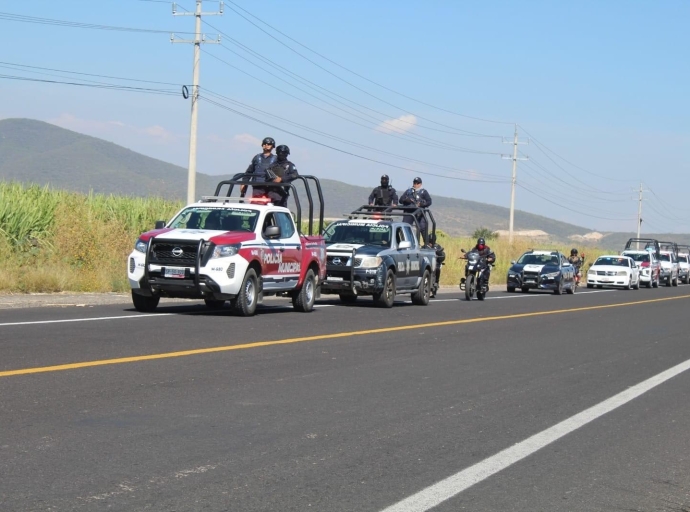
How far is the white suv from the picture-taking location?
200 feet

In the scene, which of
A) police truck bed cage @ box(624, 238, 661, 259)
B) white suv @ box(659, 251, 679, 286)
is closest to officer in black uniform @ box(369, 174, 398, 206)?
white suv @ box(659, 251, 679, 286)

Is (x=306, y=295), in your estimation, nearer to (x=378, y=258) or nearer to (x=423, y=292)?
(x=378, y=258)

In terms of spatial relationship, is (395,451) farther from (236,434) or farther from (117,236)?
(117,236)

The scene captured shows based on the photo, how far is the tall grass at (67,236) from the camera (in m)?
23.2

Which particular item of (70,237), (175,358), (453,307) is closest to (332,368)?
(175,358)

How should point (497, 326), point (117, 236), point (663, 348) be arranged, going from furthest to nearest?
point (117, 236)
point (497, 326)
point (663, 348)

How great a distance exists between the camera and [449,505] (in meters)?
6.38

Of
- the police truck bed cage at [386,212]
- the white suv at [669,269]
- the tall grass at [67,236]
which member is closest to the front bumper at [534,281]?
the tall grass at [67,236]

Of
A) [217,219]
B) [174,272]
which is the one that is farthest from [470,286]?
[174,272]

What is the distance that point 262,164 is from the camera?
2147cm

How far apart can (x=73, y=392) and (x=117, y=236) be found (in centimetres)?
1876

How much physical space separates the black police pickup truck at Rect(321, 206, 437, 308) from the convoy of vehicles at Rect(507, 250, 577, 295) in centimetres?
1323

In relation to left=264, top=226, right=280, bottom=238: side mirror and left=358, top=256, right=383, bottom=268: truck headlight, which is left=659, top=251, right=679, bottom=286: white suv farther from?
left=264, top=226, right=280, bottom=238: side mirror

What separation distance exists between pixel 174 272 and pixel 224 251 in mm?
851
